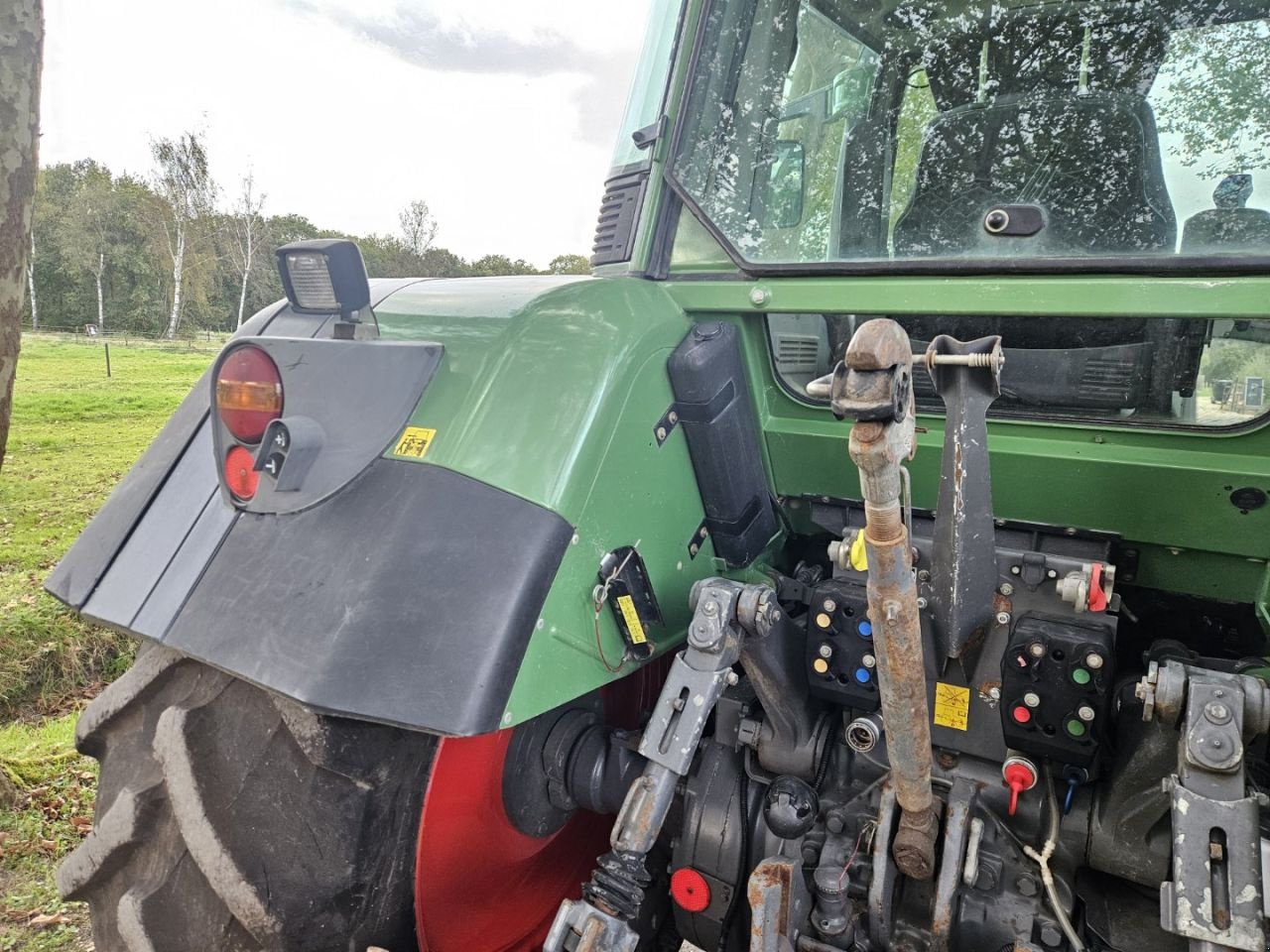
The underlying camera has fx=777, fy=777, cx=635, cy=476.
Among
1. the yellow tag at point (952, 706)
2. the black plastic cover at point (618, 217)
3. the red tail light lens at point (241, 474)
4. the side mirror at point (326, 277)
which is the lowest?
the yellow tag at point (952, 706)

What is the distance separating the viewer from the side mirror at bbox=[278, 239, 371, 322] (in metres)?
1.44

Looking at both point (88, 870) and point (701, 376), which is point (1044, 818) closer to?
point (701, 376)

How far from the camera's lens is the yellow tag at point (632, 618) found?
137cm

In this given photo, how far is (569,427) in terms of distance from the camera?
1271 millimetres

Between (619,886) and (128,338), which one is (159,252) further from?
(619,886)

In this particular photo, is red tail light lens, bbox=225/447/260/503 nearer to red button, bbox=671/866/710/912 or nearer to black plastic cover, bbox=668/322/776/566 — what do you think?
black plastic cover, bbox=668/322/776/566

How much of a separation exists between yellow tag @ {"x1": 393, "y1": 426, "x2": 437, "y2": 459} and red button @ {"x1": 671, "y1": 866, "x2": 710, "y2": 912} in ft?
3.29

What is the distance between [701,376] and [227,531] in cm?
90

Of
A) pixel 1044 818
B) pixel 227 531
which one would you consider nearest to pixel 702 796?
pixel 1044 818

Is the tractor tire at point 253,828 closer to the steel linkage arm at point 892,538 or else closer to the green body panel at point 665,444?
the green body panel at point 665,444

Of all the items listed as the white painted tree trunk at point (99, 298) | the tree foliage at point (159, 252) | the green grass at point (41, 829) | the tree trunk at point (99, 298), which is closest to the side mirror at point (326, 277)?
the green grass at point (41, 829)

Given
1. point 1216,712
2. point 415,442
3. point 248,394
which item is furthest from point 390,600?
point 1216,712

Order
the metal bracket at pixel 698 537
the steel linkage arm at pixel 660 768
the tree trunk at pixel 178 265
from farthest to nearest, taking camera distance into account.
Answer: the tree trunk at pixel 178 265, the metal bracket at pixel 698 537, the steel linkage arm at pixel 660 768

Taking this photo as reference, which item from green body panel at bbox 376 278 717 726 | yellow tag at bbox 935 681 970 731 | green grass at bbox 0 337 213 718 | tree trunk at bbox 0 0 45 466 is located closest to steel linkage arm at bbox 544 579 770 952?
green body panel at bbox 376 278 717 726
